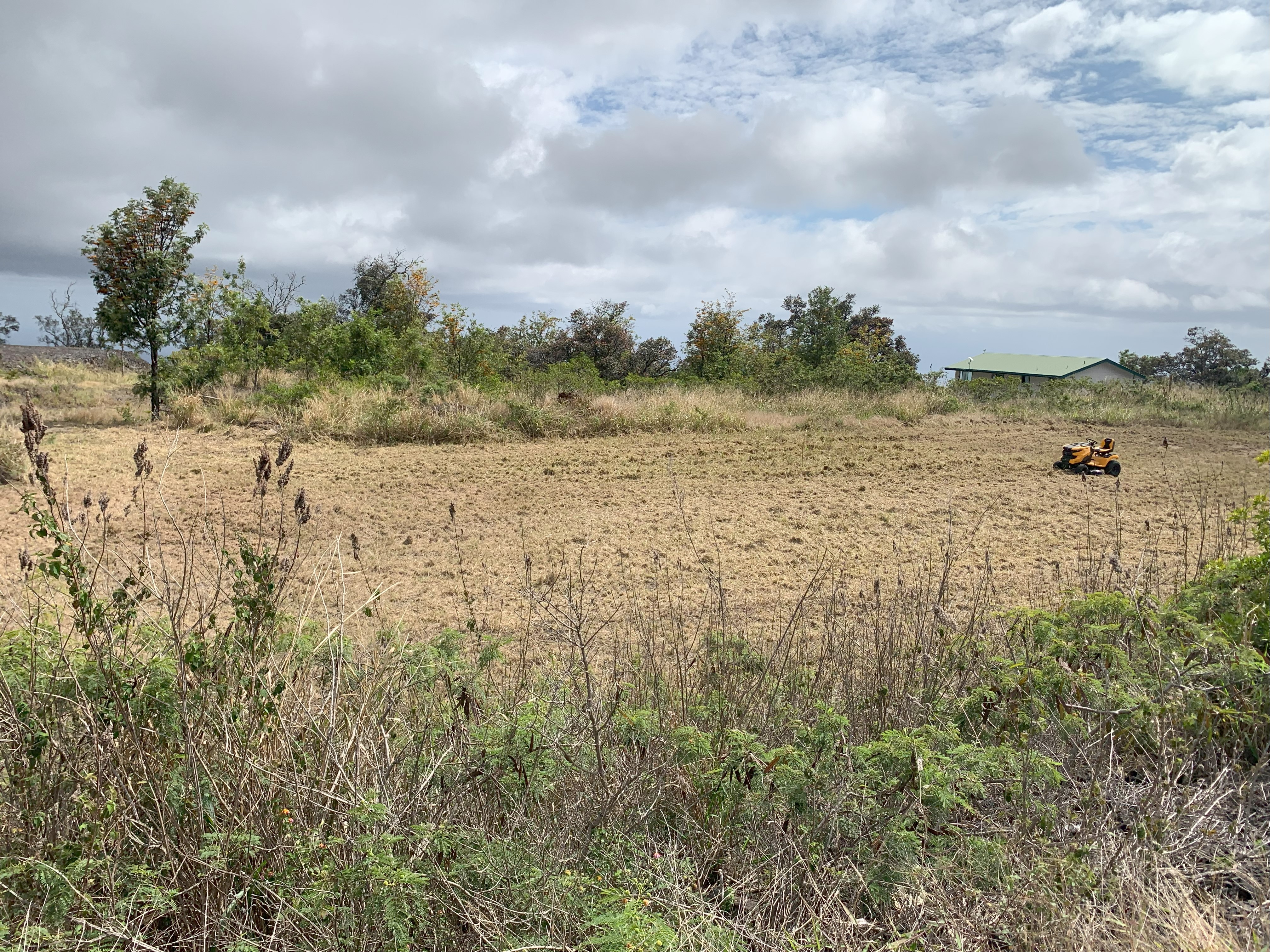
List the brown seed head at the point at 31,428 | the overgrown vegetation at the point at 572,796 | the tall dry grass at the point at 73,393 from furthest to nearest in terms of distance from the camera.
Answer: the tall dry grass at the point at 73,393, the brown seed head at the point at 31,428, the overgrown vegetation at the point at 572,796

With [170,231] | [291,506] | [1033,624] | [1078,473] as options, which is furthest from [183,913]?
[170,231]

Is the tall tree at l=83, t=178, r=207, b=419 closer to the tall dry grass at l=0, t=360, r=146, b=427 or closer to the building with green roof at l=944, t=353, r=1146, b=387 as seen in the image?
the tall dry grass at l=0, t=360, r=146, b=427

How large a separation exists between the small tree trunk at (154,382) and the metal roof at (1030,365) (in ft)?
139

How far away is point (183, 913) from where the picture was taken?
195cm

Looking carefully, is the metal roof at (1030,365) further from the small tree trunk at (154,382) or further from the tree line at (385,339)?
the small tree trunk at (154,382)

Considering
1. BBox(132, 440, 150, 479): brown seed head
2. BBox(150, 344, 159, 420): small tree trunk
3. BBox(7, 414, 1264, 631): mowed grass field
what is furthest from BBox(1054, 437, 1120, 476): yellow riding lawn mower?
BBox(150, 344, 159, 420): small tree trunk

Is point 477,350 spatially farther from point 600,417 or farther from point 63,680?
point 63,680

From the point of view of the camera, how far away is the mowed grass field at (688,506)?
18.6 ft

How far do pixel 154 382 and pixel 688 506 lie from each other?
32.0 feet

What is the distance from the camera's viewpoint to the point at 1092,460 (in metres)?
9.39

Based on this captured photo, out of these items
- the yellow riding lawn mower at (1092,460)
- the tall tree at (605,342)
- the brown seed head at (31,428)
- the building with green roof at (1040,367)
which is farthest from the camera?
the building with green roof at (1040,367)

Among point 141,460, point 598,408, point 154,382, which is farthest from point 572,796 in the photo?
point 154,382

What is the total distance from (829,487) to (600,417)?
5.24 metres

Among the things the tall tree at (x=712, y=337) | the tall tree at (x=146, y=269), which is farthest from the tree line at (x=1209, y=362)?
the tall tree at (x=146, y=269)
